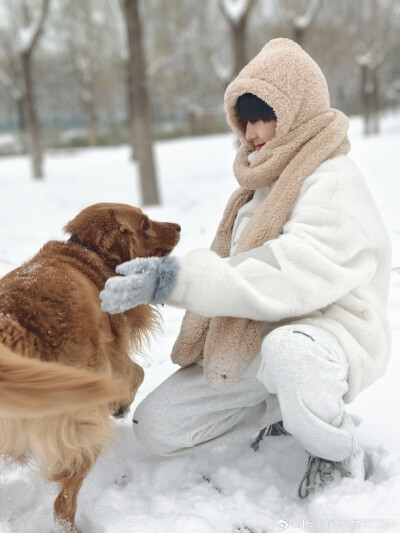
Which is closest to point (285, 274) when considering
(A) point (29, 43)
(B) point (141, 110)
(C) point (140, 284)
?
(C) point (140, 284)

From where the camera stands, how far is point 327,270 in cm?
165

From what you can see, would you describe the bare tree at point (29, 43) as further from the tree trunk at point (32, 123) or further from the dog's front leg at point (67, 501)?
the dog's front leg at point (67, 501)

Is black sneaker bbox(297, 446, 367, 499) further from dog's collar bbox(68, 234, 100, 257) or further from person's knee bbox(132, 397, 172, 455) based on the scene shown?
dog's collar bbox(68, 234, 100, 257)

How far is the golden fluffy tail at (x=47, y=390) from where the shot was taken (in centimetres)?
141

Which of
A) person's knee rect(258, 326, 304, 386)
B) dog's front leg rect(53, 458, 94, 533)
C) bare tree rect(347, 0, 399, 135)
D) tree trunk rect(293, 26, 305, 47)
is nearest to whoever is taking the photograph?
person's knee rect(258, 326, 304, 386)

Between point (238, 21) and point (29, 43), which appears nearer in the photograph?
point (238, 21)

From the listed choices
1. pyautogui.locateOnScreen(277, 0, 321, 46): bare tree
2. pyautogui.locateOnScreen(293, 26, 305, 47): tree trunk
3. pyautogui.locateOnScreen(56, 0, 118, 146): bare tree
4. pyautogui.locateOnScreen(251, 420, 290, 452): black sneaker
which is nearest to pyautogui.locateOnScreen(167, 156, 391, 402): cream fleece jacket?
pyautogui.locateOnScreen(251, 420, 290, 452): black sneaker

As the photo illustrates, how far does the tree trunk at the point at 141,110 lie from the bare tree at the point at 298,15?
21.4 feet

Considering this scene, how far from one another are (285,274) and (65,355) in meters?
0.76

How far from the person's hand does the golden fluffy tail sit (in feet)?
0.77

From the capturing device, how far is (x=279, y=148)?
1866 millimetres

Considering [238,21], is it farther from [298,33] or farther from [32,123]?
[32,123]

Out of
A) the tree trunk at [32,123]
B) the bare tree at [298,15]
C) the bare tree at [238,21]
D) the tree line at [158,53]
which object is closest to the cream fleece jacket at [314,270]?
the tree line at [158,53]

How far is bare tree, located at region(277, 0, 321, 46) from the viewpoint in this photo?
43.1ft
